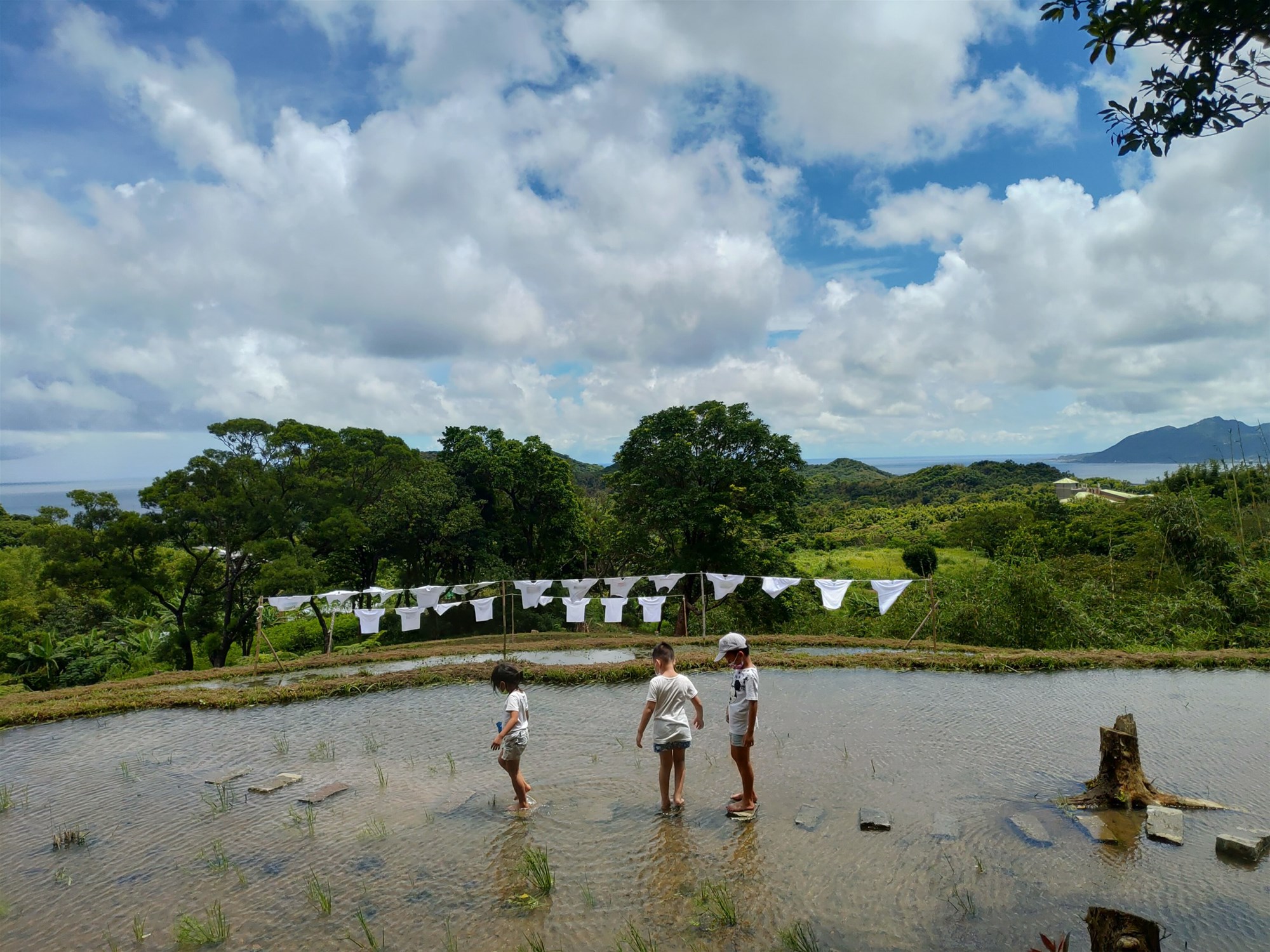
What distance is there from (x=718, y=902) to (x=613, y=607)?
14727mm

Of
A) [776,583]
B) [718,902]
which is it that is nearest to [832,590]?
[776,583]

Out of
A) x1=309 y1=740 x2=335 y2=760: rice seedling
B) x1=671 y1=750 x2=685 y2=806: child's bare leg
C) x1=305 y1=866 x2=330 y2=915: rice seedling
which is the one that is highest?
x1=671 y1=750 x2=685 y2=806: child's bare leg

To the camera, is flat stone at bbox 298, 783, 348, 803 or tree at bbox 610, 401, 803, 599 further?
tree at bbox 610, 401, 803, 599

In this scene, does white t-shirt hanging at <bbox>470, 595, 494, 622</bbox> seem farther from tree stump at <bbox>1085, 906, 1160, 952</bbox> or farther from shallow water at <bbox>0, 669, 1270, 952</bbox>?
tree stump at <bbox>1085, 906, 1160, 952</bbox>

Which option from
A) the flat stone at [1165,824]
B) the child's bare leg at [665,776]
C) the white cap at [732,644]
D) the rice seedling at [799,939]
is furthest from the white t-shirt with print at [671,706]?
the flat stone at [1165,824]

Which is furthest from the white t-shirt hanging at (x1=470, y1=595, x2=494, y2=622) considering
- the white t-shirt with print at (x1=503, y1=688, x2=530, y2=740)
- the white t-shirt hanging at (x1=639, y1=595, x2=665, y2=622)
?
the white t-shirt with print at (x1=503, y1=688, x2=530, y2=740)

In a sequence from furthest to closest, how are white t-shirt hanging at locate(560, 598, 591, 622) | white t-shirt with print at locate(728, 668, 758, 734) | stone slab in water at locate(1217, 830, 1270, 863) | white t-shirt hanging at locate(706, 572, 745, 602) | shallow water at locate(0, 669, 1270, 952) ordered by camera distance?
white t-shirt hanging at locate(560, 598, 591, 622) < white t-shirt hanging at locate(706, 572, 745, 602) < white t-shirt with print at locate(728, 668, 758, 734) < stone slab in water at locate(1217, 830, 1270, 863) < shallow water at locate(0, 669, 1270, 952)

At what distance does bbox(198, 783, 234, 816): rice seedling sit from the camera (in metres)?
9.45

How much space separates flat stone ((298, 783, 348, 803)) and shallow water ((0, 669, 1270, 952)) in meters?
0.19

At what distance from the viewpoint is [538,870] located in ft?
22.8

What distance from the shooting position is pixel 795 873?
695 cm

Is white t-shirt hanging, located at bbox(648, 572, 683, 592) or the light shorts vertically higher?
white t-shirt hanging, located at bbox(648, 572, 683, 592)

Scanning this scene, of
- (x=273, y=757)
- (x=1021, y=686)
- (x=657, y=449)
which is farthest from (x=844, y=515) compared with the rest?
Result: (x=273, y=757)

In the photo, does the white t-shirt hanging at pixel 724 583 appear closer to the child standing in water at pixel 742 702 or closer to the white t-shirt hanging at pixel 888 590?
the white t-shirt hanging at pixel 888 590
